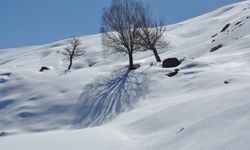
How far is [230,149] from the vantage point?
686 centimetres

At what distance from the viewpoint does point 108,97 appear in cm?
2541

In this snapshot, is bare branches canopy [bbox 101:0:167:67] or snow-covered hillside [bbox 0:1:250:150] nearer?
snow-covered hillside [bbox 0:1:250:150]

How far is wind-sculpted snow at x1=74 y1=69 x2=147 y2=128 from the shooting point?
74.8ft

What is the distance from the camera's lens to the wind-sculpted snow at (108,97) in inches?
897

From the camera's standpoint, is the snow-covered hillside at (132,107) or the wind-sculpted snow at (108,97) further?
the wind-sculpted snow at (108,97)

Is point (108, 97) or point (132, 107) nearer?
point (132, 107)

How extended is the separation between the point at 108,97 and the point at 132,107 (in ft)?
10.4

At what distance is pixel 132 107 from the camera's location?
22.6 meters

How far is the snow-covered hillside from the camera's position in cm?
933

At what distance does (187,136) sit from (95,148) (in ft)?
10.4

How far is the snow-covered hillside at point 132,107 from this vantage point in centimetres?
933

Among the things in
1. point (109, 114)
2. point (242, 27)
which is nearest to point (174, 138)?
point (109, 114)

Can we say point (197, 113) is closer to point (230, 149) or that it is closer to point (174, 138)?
point (174, 138)

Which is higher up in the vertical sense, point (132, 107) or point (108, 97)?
point (108, 97)
